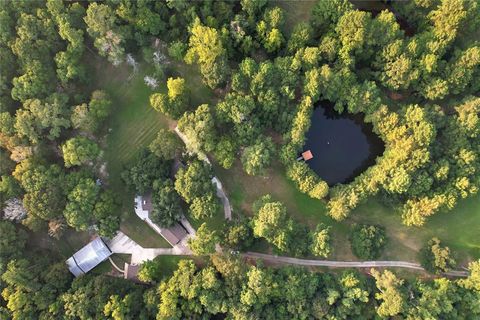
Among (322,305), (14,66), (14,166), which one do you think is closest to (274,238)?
(322,305)

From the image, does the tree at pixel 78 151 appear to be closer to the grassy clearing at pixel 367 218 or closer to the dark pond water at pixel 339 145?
the grassy clearing at pixel 367 218

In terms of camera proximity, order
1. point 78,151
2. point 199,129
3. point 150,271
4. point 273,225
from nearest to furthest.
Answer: point 273,225 < point 199,129 < point 78,151 < point 150,271

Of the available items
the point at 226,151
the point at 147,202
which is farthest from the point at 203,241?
the point at 226,151

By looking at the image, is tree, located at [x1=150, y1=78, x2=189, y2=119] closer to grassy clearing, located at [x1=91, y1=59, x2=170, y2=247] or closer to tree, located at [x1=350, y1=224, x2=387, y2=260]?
grassy clearing, located at [x1=91, y1=59, x2=170, y2=247]

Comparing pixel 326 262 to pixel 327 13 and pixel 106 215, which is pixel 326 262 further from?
pixel 327 13

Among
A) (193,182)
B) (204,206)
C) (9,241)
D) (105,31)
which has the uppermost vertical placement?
(105,31)

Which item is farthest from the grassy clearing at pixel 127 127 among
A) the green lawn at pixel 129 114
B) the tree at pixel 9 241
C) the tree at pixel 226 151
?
the tree at pixel 9 241

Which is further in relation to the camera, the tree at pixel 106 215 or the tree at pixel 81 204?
the tree at pixel 106 215
